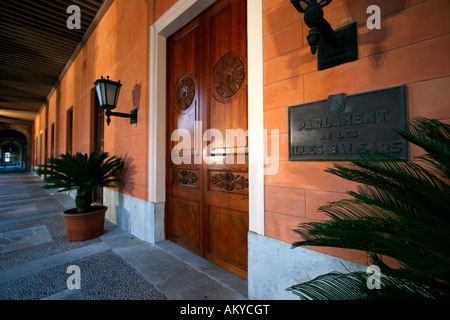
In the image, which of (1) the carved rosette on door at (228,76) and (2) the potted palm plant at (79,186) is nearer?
(1) the carved rosette on door at (228,76)

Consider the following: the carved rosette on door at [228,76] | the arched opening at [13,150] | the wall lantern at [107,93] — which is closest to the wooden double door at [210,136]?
the carved rosette on door at [228,76]

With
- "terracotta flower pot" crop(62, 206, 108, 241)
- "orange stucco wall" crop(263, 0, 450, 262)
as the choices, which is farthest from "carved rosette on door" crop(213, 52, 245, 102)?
"terracotta flower pot" crop(62, 206, 108, 241)

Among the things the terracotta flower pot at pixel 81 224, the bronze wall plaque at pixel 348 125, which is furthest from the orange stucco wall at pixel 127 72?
the bronze wall plaque at pixel 348 125

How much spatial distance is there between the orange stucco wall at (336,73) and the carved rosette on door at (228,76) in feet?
1.59

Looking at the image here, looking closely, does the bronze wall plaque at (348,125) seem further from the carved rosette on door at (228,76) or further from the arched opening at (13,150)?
the arched opening at (13,150)

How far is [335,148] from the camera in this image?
1.24m

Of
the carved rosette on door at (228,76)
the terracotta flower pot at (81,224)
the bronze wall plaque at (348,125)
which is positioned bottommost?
the terracotta flower pot at (81,224)

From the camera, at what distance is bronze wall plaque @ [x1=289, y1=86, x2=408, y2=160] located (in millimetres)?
1045

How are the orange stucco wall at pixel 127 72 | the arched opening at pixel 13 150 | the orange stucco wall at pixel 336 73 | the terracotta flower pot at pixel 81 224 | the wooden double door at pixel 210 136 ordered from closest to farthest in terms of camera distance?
the orange stucco wall at pixel 336 73
the wooden double door at pixel 210 136
the terracotta flower pot at pixel 81 224
the orange stucco wall at pixel 127 72
the arched opening at pixel 13 150

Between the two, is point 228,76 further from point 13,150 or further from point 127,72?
point 13,150

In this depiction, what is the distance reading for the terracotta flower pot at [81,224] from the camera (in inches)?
118

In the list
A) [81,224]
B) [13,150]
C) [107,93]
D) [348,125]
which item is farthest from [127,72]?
[13,150]

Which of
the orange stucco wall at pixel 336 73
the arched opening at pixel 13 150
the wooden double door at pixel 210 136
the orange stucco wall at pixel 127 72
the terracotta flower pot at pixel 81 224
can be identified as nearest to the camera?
the orange stucco wall at pixel 336 73

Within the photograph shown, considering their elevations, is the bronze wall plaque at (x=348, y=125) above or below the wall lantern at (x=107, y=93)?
below
